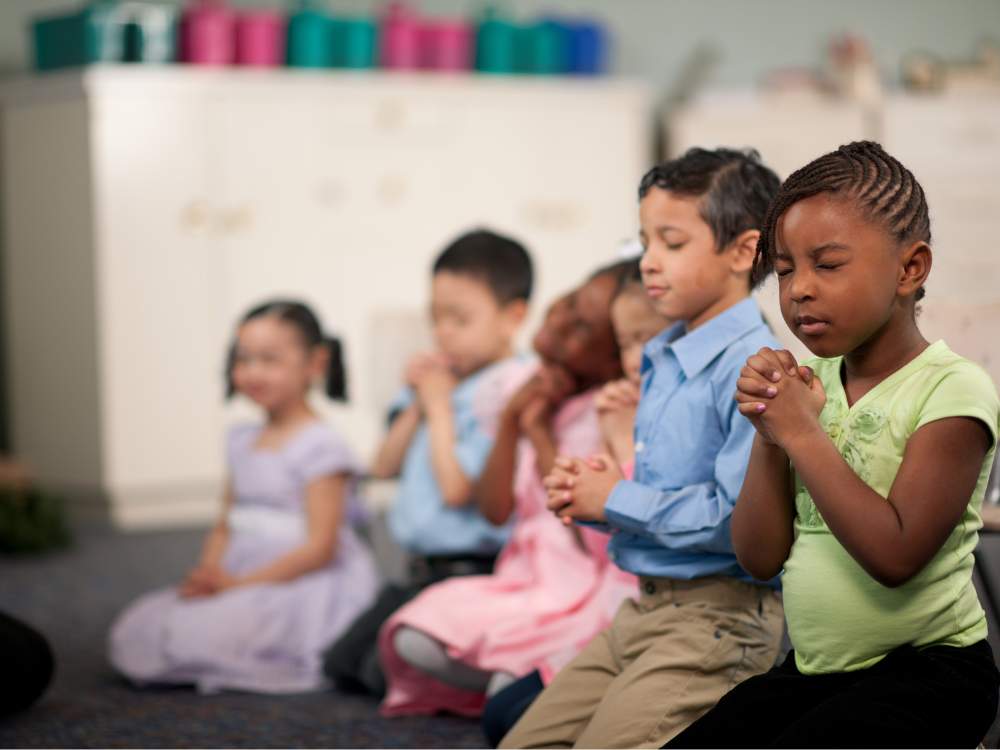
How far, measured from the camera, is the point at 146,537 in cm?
365

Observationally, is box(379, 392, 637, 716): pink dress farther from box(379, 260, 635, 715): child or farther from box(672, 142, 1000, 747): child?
box(672, 142, 1000, 747): child

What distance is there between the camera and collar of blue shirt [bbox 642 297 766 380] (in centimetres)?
146

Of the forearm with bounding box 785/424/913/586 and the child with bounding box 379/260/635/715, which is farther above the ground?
the forearm with bounding box 785/424/913/586

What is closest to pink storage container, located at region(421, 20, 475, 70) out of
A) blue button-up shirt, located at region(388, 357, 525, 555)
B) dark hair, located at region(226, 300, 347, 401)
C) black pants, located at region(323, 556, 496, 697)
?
dark hair, located at region(226, 300, 347, 401)

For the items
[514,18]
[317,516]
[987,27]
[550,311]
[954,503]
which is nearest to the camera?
[954,503]

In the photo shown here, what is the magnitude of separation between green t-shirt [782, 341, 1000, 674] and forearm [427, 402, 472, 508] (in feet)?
3.02

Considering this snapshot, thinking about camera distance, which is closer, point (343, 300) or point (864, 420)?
point (864, 420)

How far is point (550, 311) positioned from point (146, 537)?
2062 millimetres

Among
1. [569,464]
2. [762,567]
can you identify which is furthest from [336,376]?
[762,567]

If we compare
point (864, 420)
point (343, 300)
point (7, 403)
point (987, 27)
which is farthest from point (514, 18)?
point (864, 420)

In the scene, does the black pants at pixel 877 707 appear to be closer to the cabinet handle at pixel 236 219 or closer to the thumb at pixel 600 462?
the thumb at pixel 600 462

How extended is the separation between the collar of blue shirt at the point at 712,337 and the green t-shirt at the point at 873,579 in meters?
0.27

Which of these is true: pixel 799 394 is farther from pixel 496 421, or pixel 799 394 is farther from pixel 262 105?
pixel 262 105

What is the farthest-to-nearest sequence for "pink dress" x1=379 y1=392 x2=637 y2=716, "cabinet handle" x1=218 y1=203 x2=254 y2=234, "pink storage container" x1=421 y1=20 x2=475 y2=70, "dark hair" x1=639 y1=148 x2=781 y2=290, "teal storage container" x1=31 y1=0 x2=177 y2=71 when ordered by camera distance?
1. "pink storage container" x1=421 y1=20 x2=475 y2=70
2. "cabinet handle" x1=218 y1=203 x2=254 y2=234
3. "teal storage container" x1=31 y1=0 x2=177 y2=71
4. "pink dress" x1=379 y1=392 x2=637 y2=716
5. "dark hair" x1=639 y1=148 x2=781 y2=290
